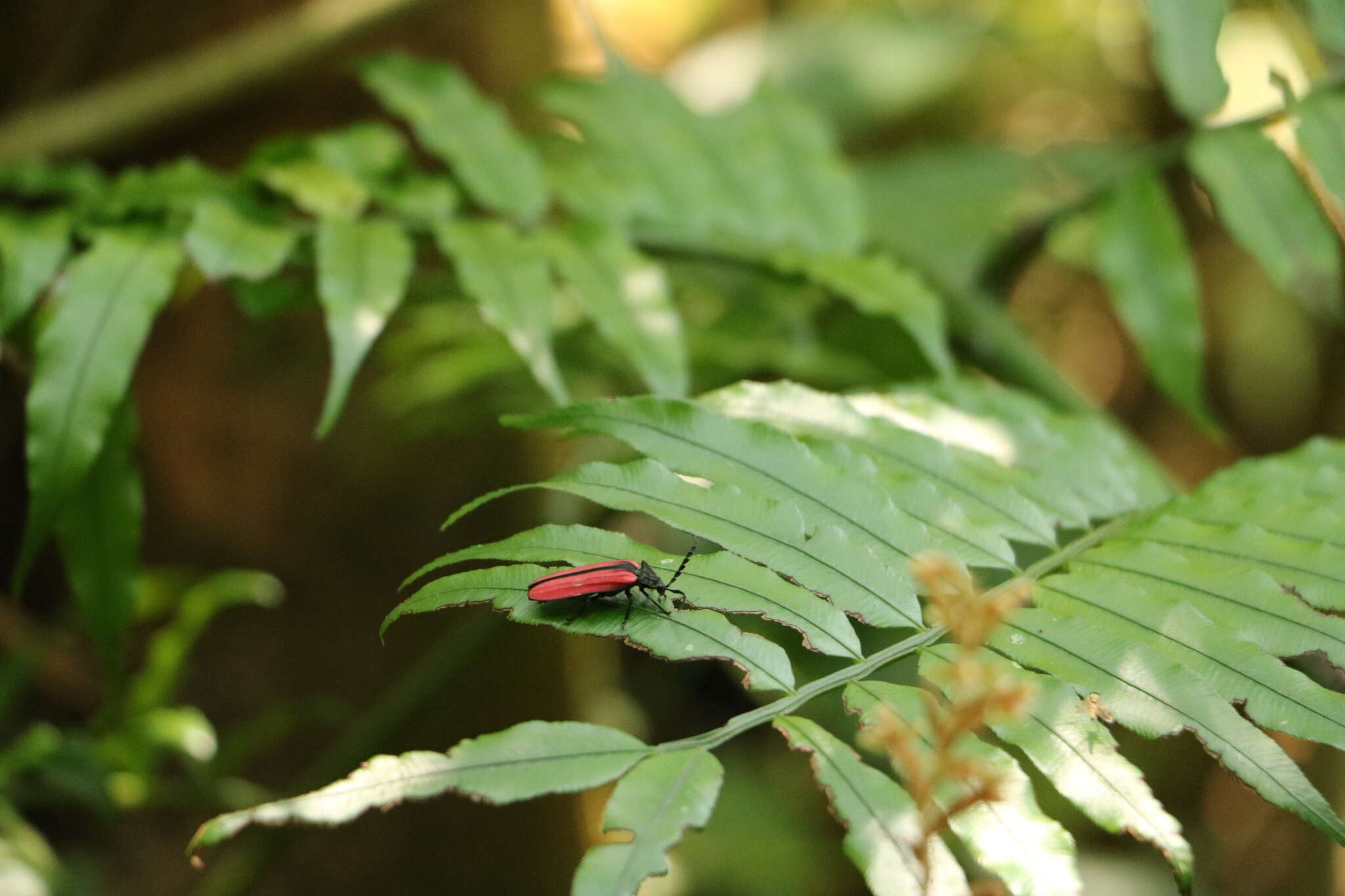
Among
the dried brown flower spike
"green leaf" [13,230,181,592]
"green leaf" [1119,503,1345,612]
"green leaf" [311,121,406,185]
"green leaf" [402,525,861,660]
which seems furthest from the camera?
"green leaf" [311,121,406,185]

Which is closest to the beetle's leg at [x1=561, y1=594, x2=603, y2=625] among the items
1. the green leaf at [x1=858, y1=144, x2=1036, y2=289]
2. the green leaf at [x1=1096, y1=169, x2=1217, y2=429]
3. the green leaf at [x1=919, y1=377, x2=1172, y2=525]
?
the green leaf at [x1=919, y1=377, x2=1172, y2=525]

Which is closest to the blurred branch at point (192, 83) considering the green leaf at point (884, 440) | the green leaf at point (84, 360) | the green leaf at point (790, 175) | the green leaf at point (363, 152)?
the green leaf at point (363, 152)

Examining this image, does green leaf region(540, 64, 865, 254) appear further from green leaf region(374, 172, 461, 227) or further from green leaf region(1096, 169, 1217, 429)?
green leaf region(1096, 169, 1217, 429)

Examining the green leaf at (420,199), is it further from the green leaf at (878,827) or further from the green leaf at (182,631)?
the green leaf at (878,827)

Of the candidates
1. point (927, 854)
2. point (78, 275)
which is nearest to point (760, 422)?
point (927, 854)

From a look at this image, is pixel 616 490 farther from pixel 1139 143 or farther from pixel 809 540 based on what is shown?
pixel 1139 143

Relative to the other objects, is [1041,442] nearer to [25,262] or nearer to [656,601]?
[656,601]
